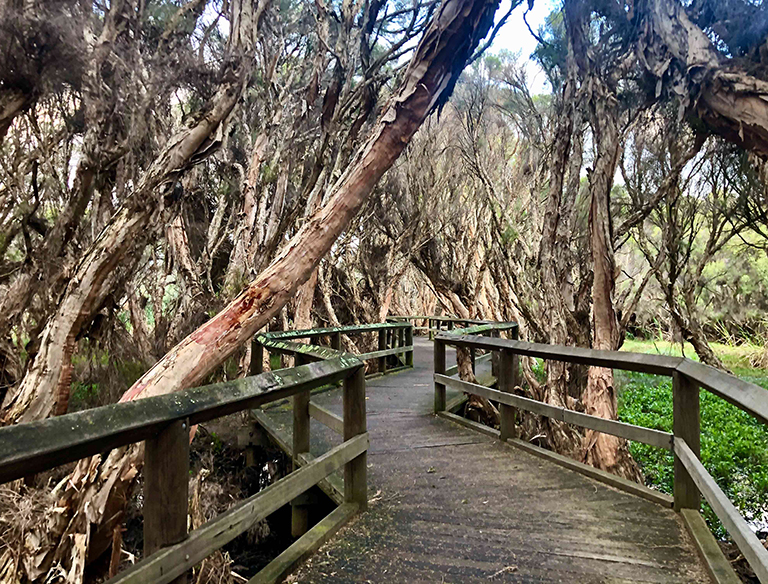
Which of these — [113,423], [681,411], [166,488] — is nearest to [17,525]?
[166,488]

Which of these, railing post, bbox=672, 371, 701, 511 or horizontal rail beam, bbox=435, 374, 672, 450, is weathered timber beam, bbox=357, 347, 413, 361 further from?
railing post, bbox=672, 371, 701, 511

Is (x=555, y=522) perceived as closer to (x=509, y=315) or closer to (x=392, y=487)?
(x=392, y=487)

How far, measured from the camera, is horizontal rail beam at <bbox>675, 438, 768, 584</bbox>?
1.64 meters

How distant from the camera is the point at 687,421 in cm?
277

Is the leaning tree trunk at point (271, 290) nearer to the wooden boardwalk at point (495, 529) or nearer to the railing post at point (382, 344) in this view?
the wooden boardwalk at point (495, 529)

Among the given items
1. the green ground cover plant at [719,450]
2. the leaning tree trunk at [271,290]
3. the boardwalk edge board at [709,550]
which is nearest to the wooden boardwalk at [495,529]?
the boardwalk edge board at [709,550]

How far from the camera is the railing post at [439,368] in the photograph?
5645 mm

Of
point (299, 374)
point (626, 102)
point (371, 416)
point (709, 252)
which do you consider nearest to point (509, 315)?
point (709, 252)

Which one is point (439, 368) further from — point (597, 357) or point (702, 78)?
point (702, 78)

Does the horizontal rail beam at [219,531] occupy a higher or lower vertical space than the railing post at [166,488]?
lower

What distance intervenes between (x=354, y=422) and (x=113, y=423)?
71.9 inches

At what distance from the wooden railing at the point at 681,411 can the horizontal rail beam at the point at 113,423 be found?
1952 millimetres

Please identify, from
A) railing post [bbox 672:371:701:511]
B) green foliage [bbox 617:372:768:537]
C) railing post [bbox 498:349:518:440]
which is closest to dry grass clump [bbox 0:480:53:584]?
railing post [bbox 498:349:518:440]

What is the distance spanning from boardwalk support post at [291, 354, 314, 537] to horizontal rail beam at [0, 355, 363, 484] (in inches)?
49.0
